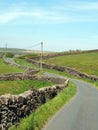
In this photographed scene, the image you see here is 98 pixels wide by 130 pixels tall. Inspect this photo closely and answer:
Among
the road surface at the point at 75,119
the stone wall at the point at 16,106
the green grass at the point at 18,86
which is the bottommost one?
the green grass at the point at 18,86

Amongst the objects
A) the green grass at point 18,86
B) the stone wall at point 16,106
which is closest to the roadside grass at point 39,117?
the stone wall at point 16,106

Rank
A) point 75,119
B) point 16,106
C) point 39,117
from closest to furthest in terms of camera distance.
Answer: point 16,106
point 39,117
point 75,119

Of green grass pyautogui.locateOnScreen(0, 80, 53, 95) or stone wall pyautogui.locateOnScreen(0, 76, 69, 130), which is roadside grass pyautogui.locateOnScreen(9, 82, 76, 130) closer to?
stone wall pyautogui.locateOnScreen(0, 76, 69, 130)

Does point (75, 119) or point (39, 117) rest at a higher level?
point (39, 117)

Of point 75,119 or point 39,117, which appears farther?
point 75,119

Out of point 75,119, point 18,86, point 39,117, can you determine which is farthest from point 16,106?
point 18,86

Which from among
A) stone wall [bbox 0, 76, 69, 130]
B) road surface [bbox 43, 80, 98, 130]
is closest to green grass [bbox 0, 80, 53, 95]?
road surface [bbox 43, 80, 98, 130]

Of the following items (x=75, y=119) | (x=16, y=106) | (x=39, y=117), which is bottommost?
(x=75, y=119)

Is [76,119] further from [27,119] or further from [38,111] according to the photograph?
[27,119]

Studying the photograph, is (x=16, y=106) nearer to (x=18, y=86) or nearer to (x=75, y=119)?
(x=75, y=119)

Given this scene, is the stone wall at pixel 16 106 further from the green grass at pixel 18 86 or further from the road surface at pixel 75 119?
the green grass at pixel 18 86

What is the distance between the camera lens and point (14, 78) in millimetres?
65188

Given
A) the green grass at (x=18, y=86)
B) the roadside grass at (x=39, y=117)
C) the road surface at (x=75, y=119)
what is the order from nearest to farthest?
the roadside grass at (x=39, y=117), the road surface at (x=75, y=119), the green grass at (x=18, y=86)

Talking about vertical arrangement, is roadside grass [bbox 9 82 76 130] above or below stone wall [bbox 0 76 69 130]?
below
